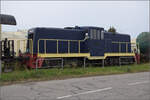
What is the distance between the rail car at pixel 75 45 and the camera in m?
15.5

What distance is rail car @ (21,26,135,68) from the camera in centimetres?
1554

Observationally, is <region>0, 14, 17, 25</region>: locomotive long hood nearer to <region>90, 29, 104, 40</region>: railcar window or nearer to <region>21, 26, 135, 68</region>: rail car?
<region>21, 26, 135, 68</region>: rail car

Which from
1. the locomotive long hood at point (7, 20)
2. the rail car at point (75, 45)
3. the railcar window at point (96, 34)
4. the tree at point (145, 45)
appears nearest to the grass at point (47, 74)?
Result: the rail car at point (75, 45)

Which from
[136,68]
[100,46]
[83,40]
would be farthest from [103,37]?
[136,68]

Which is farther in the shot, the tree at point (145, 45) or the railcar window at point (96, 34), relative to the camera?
the tree at point (145, 45)

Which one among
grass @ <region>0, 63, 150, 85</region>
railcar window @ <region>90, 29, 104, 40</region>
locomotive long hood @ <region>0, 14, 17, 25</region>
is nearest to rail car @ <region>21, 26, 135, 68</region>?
railcar window @ <region>90, 29, 104, 40</region>

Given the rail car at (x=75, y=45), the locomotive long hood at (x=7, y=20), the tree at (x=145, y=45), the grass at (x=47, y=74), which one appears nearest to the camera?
the grass at (x=47, y=74)

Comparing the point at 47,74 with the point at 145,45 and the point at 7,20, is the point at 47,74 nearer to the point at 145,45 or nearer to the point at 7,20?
the point at 7,20

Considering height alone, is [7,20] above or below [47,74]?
above

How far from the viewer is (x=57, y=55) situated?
15.9 metres

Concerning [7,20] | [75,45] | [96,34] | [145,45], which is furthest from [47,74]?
[145,45]

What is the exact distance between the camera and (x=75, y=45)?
17.4 m

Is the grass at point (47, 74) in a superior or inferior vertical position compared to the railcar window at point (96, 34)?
inferior

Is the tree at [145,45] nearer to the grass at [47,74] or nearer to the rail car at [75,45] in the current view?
the rail car at [75,45]
